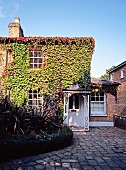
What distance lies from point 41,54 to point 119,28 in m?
6.10

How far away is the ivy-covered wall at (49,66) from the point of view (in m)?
12.5

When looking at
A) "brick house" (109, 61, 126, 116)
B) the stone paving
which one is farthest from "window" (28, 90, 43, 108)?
"brick house" (109, 61, 126, 116)

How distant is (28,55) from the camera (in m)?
A: 12.9

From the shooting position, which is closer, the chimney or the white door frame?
the white door frame

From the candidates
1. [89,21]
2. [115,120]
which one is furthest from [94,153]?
[115,120]

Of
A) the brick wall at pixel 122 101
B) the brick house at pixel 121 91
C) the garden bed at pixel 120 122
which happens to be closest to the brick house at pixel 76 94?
the garden bed at pixel 120 122

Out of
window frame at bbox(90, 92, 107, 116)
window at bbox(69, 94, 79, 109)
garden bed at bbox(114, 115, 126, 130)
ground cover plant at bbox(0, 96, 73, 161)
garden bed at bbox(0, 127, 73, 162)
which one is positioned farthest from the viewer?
window frame at bbox(90, 92, 107, 116)

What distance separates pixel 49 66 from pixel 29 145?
745cm

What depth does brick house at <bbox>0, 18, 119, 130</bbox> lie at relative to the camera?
11906 mm

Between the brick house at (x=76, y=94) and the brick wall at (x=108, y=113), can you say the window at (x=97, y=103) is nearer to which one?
the brick house at (x=76, y=94)

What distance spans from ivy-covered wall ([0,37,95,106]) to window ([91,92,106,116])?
1972mm

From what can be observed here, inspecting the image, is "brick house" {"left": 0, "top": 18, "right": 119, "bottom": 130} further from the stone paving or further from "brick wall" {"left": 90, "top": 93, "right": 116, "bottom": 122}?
the stone paving

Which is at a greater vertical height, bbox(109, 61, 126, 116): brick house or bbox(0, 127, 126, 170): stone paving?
bbox(109, 61, 126, 116): brick house

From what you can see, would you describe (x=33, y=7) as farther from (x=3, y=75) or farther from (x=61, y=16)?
(x=3, y=75)
